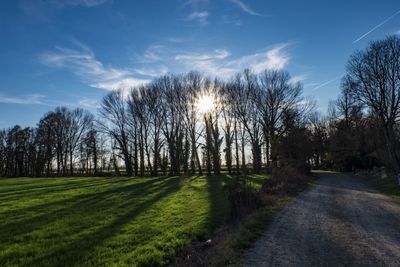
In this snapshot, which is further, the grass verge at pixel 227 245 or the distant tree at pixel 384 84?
the distant tree at pixel 384 84

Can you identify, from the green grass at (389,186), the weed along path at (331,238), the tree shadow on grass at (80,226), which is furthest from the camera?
the green grass at (389,186)

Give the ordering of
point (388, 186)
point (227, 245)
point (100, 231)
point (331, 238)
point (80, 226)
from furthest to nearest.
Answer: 1. point (388, 186)
2. point (80, 226)
3. point (100, 231)
4. point (331, 238)
5. point (227, 245)

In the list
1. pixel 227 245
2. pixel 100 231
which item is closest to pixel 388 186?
pixel 227 245

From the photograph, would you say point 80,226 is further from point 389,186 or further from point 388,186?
point 388,186

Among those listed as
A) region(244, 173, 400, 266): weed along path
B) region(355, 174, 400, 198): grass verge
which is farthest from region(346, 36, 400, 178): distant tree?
region(244, 173, 400, 266): weed along path

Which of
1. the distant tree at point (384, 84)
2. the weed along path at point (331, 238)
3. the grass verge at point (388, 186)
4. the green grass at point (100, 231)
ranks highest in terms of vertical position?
the distant tree at point (384, 84)

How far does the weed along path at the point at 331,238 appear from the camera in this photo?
6.40 m

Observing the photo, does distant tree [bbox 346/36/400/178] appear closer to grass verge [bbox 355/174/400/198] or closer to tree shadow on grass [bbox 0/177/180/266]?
grass verge [bbox 355/174/400/198]

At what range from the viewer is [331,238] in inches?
321

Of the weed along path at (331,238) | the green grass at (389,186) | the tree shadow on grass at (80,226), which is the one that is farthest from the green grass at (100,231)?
the green grass at (389,186)

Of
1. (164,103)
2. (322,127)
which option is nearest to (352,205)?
(164,103)

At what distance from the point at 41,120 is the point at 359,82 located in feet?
192

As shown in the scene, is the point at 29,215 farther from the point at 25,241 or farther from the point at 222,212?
the point at 222,212

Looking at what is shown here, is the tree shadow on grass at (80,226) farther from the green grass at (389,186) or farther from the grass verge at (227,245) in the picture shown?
the green grass at (389,186)
